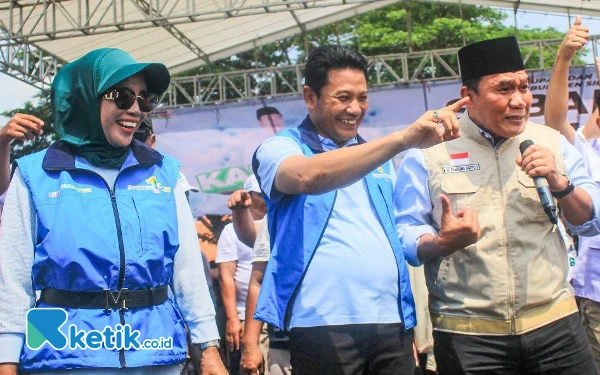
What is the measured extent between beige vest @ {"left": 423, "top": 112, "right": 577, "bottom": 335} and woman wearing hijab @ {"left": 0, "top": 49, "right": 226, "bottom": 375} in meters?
1.00

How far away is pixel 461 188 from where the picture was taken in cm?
310

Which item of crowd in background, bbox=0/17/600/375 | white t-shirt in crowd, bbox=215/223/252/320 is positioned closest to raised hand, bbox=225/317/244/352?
white t-shirt in crowd, bbox=215/223/252/320

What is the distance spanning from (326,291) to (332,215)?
313 millimetres

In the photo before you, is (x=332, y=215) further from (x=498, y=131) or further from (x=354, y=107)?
(x=498, y=131)

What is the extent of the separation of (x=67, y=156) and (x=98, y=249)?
0.39 m

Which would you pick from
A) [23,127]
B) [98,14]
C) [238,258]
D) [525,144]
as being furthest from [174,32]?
[525,144]

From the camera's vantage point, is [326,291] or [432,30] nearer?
[326,291]

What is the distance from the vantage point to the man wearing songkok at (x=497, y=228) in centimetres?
291

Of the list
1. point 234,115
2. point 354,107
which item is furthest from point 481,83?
point 234,115

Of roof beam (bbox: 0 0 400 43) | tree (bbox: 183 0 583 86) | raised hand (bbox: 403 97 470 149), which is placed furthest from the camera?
tree (bbox: 183 0 583 86)

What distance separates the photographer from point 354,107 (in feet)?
10.3

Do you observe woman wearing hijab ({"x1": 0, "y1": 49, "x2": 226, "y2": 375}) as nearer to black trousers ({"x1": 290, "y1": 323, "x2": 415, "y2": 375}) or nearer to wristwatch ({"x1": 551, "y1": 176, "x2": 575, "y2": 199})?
black trousers ({"x1": 290, "y1": 323, "x2": 415, "y2": 375})

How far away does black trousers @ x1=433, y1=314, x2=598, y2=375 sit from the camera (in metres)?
2.90

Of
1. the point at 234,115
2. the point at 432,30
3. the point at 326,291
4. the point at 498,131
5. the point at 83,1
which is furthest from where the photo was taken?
the point at 432,30
